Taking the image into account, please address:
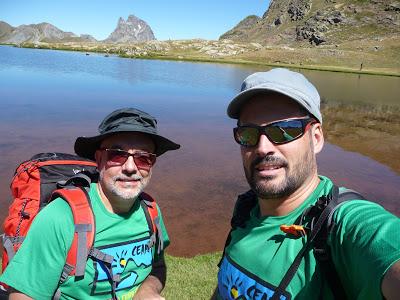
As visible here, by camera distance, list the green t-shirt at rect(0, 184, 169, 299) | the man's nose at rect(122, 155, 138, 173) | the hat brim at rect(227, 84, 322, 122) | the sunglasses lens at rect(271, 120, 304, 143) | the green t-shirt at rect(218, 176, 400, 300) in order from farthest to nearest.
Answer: the man's nose at rect(122, 155, 138, 173) → the green t-shirt at rect(0, 184, 169, 299) → the sunglasses lens at rect(271, 120, 304, 143) → the hat brim at rect(227, 84, 322, 122) → the green t-shirt at rect(218, 176, 400, 300)

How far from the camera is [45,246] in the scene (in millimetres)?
3117

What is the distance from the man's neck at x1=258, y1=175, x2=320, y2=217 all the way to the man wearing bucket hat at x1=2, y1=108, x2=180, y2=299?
1523mm

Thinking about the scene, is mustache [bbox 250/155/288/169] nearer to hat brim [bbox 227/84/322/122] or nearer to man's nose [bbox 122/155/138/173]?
hat brim [bbox 227/84/322/122]

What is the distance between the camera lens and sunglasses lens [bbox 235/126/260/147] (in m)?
2.93

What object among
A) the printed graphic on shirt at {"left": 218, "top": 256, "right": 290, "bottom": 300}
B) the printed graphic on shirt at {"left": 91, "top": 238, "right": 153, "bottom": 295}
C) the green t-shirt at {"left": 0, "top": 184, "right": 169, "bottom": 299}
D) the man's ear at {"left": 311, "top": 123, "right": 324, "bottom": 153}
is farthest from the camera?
the printed graphic on shirt at {"left": 91, "top": 238, "right": 153, "bottom": 295}

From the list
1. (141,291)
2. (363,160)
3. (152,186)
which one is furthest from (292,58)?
(141,291)

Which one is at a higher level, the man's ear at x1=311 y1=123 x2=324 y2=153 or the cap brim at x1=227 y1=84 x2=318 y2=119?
the cap brim at x1=227 y1=84 x2=318 y2=119

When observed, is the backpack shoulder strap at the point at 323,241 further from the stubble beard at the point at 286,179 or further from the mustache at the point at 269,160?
the mustache at the point at 269,160

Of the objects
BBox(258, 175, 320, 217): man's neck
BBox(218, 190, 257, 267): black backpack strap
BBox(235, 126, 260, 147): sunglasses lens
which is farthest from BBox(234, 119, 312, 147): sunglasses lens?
BBox(218, 190, 257, 267): black backpack strap

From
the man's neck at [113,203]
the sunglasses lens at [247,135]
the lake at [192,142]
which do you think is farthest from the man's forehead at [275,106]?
the lake at [192,142]

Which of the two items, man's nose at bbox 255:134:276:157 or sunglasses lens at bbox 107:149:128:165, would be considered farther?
sunglasses lens at bbox 107:149:128:165

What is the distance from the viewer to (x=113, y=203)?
3.71 meters

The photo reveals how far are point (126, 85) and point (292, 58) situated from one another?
3070 inches

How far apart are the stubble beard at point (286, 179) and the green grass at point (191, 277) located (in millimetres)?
4085
